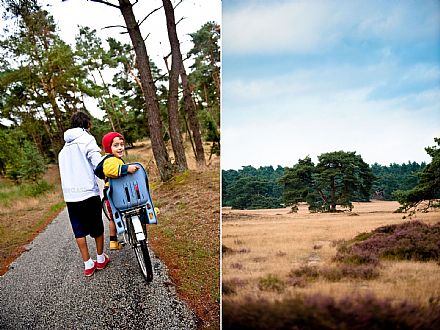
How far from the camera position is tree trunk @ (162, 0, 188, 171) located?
6.61ft

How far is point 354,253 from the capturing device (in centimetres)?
192

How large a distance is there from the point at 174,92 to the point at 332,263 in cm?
111

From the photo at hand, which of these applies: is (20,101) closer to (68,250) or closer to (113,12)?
(113,12)

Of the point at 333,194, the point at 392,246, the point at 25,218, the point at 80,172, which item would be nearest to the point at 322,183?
the point at 333,194

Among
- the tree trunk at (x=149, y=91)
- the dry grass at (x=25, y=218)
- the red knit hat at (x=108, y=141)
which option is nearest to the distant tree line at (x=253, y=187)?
the tree trunk at (x=149, y=91)

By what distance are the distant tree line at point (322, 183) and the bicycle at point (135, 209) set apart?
375 millimetres

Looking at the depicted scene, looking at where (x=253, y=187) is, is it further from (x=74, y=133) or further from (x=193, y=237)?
(x=74, y=133)

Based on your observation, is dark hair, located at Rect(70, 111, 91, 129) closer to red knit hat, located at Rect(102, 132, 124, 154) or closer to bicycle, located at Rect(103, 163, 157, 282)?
red knit hat, located at Rect(102, 132, 124, 154)

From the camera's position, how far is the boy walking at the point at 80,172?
189cm

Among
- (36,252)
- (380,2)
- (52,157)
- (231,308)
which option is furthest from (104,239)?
(380,2)

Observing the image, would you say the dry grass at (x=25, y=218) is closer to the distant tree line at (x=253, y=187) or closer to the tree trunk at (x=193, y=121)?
the tree trunk at (x=193, y=121)

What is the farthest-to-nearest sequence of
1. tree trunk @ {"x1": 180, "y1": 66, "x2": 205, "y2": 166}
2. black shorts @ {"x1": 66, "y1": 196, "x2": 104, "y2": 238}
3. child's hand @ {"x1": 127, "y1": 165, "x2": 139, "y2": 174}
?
tree trunk @ {"x1": 180, "y1": 66, "x2": 205, "y2": 166} < black shorts @ {"x1": 66, "y1": 196, "x2": 104, "y2": 238} < child's hand @ {"x1": 127, "y1": 165, "x2": 139, "y2": 174}

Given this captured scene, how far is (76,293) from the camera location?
1.92 meters

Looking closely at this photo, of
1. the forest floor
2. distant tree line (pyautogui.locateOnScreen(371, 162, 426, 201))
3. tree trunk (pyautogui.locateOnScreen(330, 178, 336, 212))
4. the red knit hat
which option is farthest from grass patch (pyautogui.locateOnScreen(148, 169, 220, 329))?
distant tree line (pyautogui.locateOnScreen(371, 162, 426, 201))
